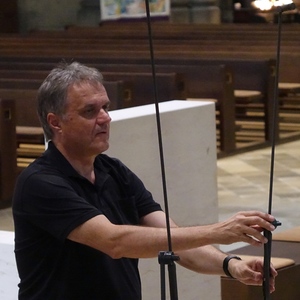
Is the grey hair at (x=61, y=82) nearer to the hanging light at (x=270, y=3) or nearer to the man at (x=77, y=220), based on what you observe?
the man at (x=77, y=220)

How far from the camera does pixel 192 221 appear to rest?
4.64 meters

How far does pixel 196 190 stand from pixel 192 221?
15 cm

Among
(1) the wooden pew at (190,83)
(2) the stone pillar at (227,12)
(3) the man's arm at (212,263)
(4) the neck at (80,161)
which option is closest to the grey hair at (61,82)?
(4) the neck at (80,161)

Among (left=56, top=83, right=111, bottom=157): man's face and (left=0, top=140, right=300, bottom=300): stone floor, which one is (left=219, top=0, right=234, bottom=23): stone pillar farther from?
(left=56, top=83, right=111, bottom=157): man's face

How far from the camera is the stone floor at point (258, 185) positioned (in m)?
7.61

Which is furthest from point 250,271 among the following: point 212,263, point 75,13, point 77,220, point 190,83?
point 75,13

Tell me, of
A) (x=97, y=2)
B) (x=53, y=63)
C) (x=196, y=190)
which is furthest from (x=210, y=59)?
(x=97, y=2)

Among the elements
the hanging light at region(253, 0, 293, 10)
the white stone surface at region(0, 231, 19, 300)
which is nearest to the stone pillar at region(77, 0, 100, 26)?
the white stone surface at region(0, 231, 19, 300)

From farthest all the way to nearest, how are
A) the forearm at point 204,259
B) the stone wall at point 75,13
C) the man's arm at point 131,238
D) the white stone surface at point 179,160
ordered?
the stone wall at point 75,13 < the white stone surface at point 179,160 < the forearm at point 204,259 < the man's arm at point 131,238

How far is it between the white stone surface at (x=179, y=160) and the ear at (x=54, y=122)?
1258mm

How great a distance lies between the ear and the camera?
2.82 m

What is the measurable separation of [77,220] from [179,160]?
75.8 inches

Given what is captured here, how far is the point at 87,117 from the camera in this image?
278cm

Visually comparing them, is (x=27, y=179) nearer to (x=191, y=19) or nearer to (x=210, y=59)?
(x=210, y=59)
